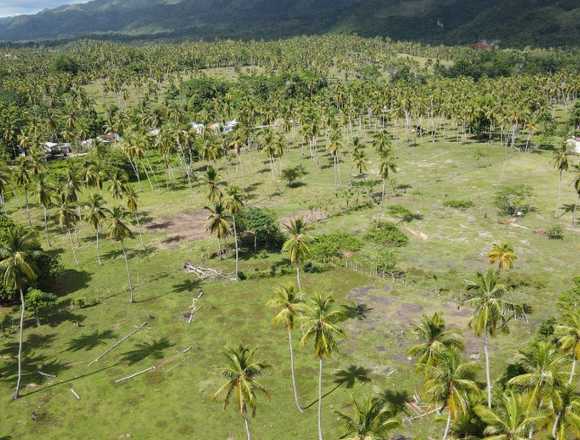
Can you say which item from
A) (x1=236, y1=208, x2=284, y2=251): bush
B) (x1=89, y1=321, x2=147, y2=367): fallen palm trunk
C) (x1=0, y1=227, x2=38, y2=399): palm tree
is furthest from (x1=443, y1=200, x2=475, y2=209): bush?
(x1=0, y1=227, x2=38, y2=399): palm tree

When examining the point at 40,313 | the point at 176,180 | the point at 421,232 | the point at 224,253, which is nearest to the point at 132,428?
the point at 40,313

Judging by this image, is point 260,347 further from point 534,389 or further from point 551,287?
point 551,287

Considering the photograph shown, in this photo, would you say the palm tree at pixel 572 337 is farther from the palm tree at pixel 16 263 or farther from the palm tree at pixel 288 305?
the palm tree at pixel 16 263

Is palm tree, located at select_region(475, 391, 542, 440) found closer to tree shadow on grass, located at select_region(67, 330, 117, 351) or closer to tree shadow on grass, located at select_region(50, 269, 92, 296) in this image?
tree shadow on grass, located at select_region(67, 330, 117, 351)

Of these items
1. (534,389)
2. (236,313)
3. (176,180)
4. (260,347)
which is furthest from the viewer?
(176,180)

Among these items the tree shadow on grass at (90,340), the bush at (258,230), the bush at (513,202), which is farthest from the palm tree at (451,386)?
the bush at (513,202)

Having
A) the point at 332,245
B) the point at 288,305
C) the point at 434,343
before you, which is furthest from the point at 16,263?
the point at 332,245
